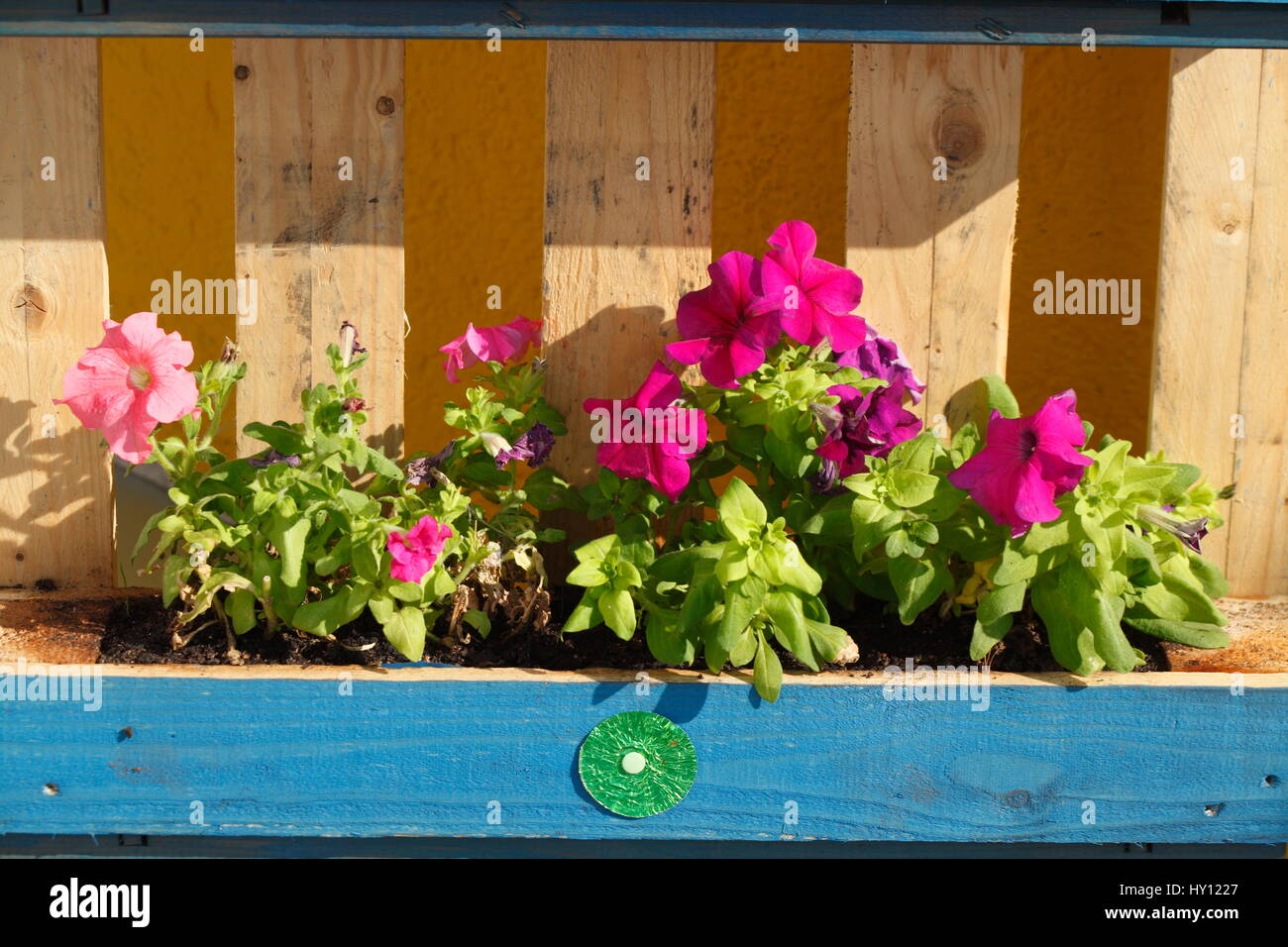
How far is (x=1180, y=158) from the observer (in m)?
1.87

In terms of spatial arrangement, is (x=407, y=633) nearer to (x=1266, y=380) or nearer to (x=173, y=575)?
(x=173, y=575)

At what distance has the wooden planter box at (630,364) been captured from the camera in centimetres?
162

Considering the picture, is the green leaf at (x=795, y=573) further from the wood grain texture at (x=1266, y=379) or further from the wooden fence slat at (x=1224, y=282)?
the wood grain texture at (x=1266, y=379)

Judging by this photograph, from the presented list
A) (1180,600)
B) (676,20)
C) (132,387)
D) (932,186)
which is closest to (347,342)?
(132,387)

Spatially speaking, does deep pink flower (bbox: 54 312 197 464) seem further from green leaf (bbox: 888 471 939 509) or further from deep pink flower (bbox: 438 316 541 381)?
green leaf (bbox: 888 471 939 509)

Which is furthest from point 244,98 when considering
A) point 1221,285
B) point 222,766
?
point 1221,285

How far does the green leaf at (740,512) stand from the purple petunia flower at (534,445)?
301 millimetres

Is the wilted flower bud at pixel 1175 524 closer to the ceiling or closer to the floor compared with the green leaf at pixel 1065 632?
closer to the ceiling

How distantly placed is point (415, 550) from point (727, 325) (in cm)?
48

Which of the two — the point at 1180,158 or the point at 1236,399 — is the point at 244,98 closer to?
the point at 1180,158

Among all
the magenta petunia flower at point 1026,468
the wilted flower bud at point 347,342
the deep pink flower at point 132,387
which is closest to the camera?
the magenta petunia flower at point 1026,468

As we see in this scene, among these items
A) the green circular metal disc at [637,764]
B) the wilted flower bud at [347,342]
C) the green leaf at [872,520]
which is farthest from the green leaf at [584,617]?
the wilted flower bud at [347,342]

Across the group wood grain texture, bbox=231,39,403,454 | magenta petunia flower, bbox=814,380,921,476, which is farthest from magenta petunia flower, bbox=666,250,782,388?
wood grain texture, bbox=231,39,403,454

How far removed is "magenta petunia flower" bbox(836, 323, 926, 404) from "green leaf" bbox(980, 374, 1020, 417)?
94mm
